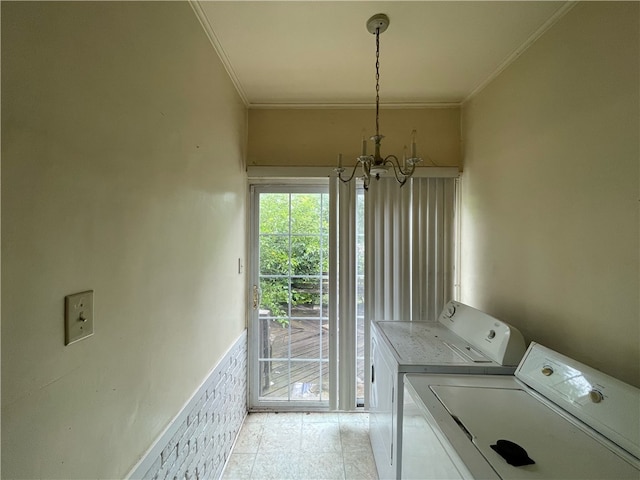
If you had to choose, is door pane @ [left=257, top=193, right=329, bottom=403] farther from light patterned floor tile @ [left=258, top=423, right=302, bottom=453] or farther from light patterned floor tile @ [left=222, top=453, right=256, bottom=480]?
light patterned floor tile @ [left=222, top=453, right=256, bottom=480]

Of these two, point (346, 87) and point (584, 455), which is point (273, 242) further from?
point (584, 455)

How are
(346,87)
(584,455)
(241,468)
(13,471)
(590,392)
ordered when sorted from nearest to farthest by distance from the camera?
(13,471), (584,455), (590,392), (241,468), (346,87)

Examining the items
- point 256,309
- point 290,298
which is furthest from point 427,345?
point 256,309

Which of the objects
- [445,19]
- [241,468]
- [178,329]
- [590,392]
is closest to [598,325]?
[590,392]

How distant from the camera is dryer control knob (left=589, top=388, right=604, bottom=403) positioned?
2.88 ft

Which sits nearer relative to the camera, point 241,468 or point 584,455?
point 584,455

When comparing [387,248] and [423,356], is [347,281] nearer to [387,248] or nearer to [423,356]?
[387,248]

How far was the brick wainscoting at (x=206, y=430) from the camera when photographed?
3.31ft

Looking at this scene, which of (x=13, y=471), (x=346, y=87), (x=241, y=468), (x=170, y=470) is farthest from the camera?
(x=346, y=87)

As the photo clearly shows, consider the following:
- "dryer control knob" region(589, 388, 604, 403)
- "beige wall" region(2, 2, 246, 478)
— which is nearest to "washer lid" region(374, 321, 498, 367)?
"dryer control knob" region(589, 388, 604, 403)

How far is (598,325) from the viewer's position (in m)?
1.11

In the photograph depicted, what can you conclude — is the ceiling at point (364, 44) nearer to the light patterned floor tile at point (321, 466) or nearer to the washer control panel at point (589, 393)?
the washer control panel at point (589, 393)

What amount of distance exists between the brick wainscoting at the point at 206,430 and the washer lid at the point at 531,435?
107cm

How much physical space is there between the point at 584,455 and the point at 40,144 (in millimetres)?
1599
